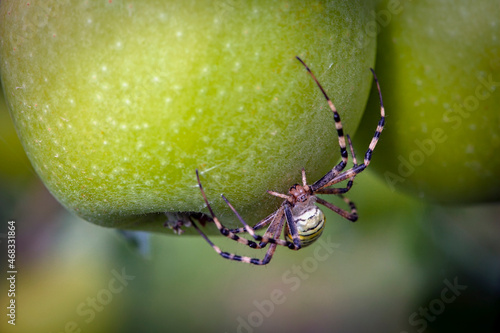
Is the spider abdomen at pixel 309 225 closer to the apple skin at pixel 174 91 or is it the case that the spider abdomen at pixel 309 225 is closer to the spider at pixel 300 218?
the spider at pixel 300 218

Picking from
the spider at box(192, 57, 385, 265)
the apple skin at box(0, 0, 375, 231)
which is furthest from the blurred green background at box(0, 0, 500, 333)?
the apple skin at box(0, 0, 375, 231)

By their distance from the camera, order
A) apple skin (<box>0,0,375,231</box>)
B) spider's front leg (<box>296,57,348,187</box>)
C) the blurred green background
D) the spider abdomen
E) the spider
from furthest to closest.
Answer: the blurred green background, the spider abdomen, the spider, spider's front leg (<box>296,57,348,187</box>), apple skin (<box>0,0,375,231</box>)

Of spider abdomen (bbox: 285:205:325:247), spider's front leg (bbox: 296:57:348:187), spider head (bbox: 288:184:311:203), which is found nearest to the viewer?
spider's front leg (bbox: 296:57:348:187)

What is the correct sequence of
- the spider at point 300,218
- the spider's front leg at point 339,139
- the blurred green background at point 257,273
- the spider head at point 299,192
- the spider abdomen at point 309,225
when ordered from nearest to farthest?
the spider's front leg at point 339,139 < the spider head at point 299,192 < the spider at point 300,218 < the spider abdomen at point 309,225 < the blurred green background at point 257,273

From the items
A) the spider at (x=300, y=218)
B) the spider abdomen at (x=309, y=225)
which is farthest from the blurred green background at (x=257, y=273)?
the spider abdomen at (x=309, y=225)

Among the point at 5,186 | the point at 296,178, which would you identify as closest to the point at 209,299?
the point at 5,186

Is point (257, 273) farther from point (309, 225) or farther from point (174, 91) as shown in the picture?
point (174, 91)

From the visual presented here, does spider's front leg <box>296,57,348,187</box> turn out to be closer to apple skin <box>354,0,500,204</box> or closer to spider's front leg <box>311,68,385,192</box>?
spider's front leg <box>311,68,385,192</box>
